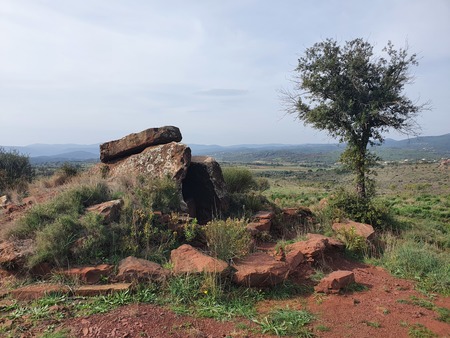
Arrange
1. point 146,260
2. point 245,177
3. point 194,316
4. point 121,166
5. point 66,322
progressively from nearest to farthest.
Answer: point 66,322 < point 194,316 < point 146,260 < point 121,166 < point 245,177

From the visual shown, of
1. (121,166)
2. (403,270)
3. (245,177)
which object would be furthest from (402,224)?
(121,166)

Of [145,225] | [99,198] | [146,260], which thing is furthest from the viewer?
[99,198]

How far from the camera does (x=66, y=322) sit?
4289mm

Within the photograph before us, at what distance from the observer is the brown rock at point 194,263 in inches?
211

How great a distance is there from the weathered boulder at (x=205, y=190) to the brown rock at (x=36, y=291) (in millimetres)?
5090

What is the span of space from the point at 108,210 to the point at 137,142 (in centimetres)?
483

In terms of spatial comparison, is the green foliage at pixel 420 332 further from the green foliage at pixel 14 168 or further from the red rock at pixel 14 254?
the green foliage at pixel 14 168

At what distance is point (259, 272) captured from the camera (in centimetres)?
552

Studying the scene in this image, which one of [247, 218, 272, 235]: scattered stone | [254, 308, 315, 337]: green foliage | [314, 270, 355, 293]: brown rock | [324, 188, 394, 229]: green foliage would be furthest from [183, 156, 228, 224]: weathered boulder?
[254, 308, 315, 337]: green foliage

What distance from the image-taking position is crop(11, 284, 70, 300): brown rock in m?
4.89

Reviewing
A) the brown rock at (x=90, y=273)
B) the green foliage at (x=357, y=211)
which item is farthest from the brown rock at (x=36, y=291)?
the green foliage at (x=357, y=211)

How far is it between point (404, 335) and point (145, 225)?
4.72 m

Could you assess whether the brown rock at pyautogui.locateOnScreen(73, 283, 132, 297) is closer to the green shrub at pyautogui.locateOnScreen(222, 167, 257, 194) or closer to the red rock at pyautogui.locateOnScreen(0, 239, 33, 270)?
the red rock at pyautogui.locateOnScreen(0, 239, 33, 270)

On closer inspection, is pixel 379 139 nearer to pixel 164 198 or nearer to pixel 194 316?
pixel 164 198
